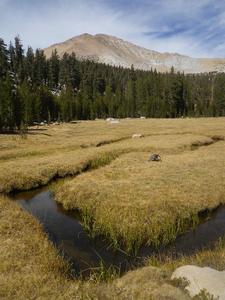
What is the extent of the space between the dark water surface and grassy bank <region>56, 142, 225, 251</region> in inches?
27.7

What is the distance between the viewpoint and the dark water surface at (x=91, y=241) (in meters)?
16.7

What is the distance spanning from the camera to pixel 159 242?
62.2 feet

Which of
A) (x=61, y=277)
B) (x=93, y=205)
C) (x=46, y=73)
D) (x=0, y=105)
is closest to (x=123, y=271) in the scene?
(x=61, y=277)

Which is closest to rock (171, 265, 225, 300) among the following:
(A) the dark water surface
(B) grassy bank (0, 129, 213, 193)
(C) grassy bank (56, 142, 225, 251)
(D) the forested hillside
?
(A) the dark water surface

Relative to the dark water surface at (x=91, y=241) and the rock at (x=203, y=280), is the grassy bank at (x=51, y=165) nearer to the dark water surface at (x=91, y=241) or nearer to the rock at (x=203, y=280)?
the dark water surface at (x=91, y=241)

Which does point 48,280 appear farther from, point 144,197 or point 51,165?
point 51,165

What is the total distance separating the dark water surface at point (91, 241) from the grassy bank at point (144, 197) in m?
0.70

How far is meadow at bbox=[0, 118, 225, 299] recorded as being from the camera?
41.2 feet

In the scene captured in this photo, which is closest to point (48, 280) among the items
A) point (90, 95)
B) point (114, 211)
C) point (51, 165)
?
point (114, 211)

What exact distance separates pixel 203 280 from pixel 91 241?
8.56 meters

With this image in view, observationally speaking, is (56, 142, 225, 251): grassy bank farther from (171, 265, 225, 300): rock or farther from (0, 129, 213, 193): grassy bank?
(171, 265, 225, 300): rock

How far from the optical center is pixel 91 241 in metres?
19.5

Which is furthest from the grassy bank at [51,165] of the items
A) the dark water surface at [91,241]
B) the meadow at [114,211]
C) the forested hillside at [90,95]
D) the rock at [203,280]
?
the forested hillside at [90,95]

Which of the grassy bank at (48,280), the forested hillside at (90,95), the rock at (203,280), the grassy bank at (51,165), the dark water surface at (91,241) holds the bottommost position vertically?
the dark water surface at (91,241)
